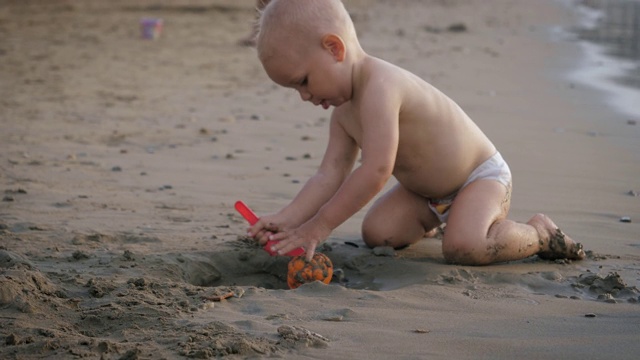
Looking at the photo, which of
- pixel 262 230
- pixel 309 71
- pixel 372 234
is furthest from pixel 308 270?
pixel 309 71

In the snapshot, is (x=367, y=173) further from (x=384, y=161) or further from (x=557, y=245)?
(x=557, y=245)

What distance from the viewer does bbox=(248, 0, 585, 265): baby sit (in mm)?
3377

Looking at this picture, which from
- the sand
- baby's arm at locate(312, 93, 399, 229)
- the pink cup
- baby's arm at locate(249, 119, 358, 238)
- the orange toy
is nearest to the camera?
the sand

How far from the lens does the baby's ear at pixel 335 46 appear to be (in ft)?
11.1

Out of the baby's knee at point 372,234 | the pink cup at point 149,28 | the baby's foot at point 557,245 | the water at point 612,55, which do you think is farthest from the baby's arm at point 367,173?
the pink cup at point 149,28

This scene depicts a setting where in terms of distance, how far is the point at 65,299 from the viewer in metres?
2.85

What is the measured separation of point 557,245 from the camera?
11.7 ft

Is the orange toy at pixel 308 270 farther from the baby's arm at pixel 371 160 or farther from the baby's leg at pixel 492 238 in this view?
the baby's leg at pixel 492 238

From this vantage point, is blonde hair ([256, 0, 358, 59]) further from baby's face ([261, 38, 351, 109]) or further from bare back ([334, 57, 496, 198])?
bare back ([334, 57, 496, 198])

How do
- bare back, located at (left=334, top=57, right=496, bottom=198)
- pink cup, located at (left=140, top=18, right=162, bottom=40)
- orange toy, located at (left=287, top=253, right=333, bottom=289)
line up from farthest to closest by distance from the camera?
pink cup, located at (left=140, top=18, right=162, bottom=40) < bare back, located at (left=334, top=57, right=496, bottom=198) < orange toy, located at (left=287, top=253, right=333, bottom=289)

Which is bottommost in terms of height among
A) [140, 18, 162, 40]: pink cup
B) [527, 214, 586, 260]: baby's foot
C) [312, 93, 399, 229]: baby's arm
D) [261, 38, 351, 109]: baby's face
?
[140, 18, 162, 40]: pink cup

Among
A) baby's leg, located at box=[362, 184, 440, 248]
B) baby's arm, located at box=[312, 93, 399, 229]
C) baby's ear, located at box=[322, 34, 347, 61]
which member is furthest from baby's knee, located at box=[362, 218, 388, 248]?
baby's ear, located at box=[322, 34, 347, 61]

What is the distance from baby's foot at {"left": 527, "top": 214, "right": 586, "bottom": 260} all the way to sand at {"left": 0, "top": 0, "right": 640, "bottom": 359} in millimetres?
70

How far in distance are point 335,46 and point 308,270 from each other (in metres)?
0.85
